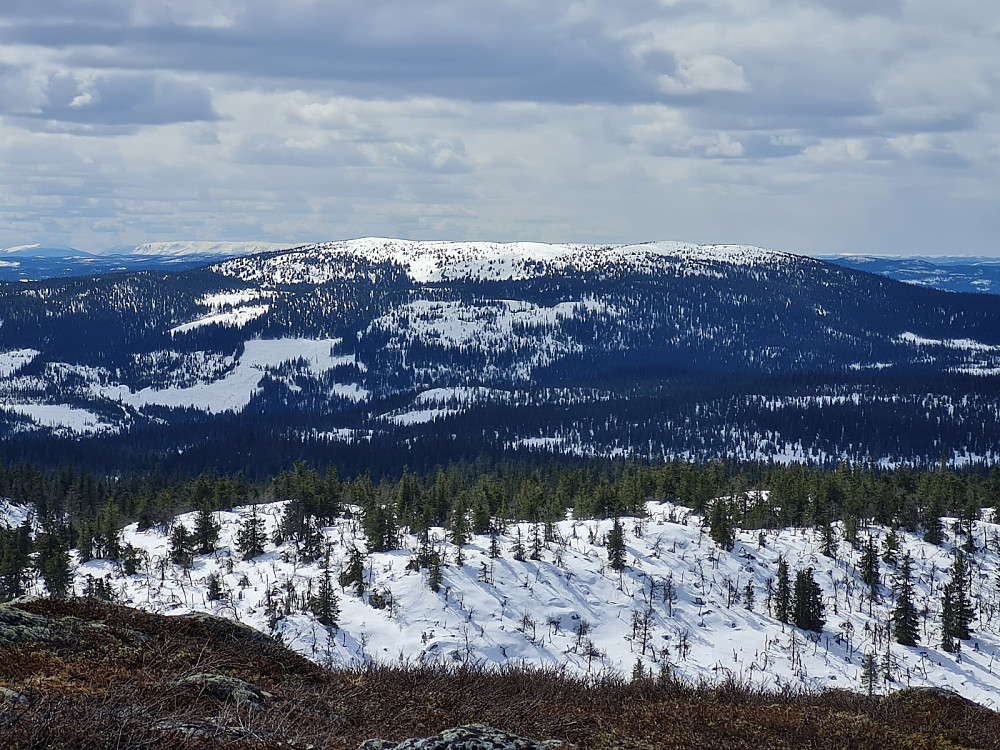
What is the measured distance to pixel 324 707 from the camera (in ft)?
46.4

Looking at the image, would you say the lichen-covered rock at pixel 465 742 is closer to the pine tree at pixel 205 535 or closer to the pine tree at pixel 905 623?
the pine tree at pixel 905 623

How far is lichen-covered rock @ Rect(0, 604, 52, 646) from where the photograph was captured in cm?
1464

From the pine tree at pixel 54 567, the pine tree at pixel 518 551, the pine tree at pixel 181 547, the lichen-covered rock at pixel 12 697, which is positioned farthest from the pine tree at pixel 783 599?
the lichen-covered rock at pixel 12 697

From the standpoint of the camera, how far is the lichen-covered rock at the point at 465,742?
36.2ft

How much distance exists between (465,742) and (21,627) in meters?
9.36

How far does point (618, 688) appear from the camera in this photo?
22078 mm

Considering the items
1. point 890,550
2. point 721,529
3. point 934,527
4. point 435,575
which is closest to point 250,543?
point 435,575

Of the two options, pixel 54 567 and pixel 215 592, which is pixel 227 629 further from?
pixel 54 567

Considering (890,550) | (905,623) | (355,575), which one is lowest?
(905,623)

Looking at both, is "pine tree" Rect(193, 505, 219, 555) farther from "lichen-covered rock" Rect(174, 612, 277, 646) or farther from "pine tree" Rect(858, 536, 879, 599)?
"pine tree" Rect(858, 536, 879, 599)

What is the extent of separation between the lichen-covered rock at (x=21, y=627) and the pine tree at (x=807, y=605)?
52530mm

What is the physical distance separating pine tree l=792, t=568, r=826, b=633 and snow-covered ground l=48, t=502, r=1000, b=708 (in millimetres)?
911

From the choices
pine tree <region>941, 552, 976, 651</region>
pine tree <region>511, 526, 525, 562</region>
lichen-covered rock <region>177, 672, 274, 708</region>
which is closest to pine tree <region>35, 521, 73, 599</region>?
pine tree <region>511, 526, 525, 562</region>

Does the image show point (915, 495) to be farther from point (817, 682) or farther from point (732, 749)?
point (732, 749)
